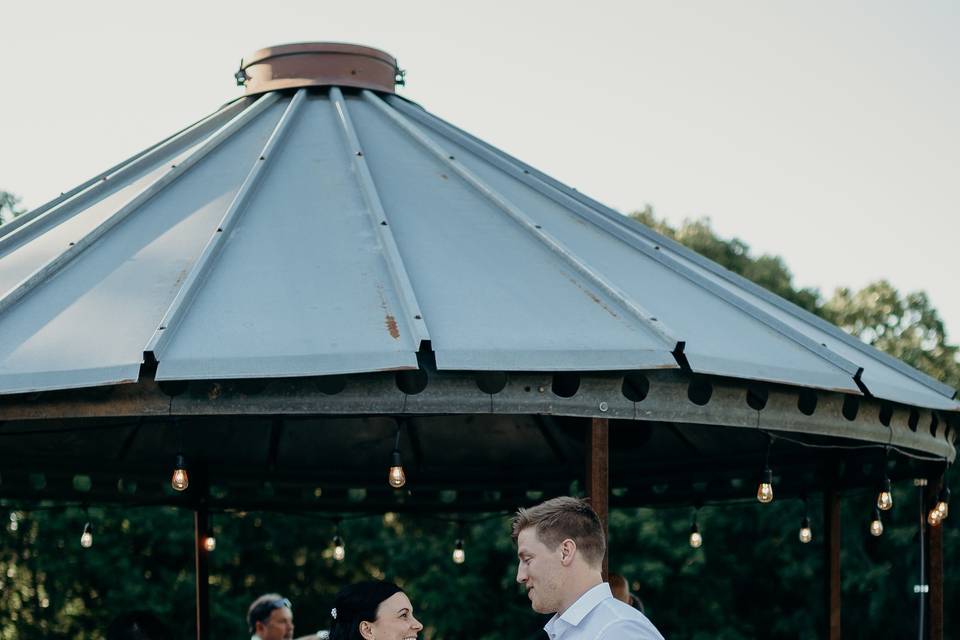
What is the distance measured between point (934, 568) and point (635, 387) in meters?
4.15

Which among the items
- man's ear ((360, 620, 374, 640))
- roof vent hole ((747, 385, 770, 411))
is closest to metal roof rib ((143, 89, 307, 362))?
man's ear ((360, 620, 374, 640))

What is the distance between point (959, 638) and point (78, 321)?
27894mm

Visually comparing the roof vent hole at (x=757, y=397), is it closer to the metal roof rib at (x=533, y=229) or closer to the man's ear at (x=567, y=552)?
the metal roof rib at (x=533, y=229)

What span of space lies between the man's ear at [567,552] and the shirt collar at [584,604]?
0.14m

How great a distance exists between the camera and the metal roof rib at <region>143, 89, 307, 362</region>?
8070 mm

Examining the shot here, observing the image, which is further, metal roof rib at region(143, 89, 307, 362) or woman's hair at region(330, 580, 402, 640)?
metal roof rib at region(143, 89, 307, 362)

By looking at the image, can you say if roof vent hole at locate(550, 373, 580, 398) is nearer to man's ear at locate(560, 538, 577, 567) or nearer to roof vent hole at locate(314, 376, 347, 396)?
roof vent hole at locate(314, 376, 347, 396)

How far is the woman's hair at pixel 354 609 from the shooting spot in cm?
648

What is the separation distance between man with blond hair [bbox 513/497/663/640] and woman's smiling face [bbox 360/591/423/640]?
38.6 inches

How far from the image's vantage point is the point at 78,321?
28.5 feet

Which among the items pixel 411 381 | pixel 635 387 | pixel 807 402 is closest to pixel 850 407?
pixel 807 402

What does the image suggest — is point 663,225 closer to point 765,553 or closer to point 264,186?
point 765,553

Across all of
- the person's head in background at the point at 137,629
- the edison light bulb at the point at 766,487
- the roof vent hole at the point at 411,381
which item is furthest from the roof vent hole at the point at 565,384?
the person's head in background at the point at 137,629

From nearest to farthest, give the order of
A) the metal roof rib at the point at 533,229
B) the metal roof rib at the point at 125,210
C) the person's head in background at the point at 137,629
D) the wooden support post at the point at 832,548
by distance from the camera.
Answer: the person's head in background at the point at 137,629 → the metal roof rib at the point at 533,229 → the metal roof rib at the point at 125,210 → the wooden support post at the point at 832,548
